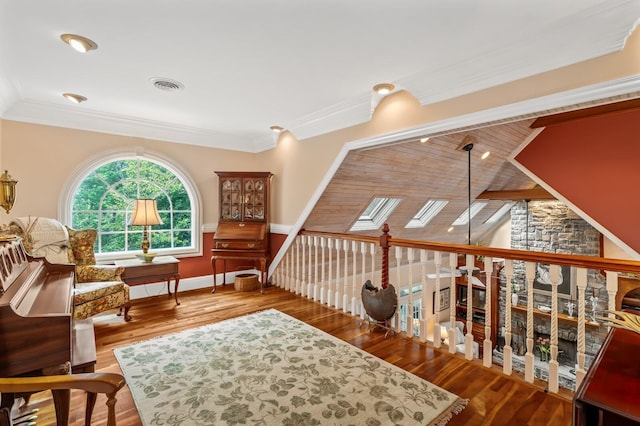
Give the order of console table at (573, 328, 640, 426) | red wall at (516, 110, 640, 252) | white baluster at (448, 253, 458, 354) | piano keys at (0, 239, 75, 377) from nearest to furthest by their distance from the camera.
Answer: console table at (573, 328, 640, 426) → piano keys at (0, 239, 75, 377) → white baluster at (448, 253, 458, 354) → red wall at (516, 110, 640, 252)

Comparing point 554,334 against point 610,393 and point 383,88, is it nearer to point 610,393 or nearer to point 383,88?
point 610,393

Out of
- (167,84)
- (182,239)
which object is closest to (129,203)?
(182,239)

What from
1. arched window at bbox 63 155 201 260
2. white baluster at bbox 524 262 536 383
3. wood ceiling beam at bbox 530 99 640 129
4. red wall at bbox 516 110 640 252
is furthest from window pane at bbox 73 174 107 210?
red wall at bbox 516 110 640 252

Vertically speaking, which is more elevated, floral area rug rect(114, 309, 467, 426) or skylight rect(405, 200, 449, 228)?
skylight rect(405, 200, 449, 228)

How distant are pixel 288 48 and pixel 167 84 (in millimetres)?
1310

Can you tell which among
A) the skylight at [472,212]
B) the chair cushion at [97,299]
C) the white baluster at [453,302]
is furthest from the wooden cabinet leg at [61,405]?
the skylight at [472,212]

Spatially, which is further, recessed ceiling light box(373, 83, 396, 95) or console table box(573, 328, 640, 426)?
recessed ceiling light box(373, 83, 396, 95)

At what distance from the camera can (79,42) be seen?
1958 millimetres

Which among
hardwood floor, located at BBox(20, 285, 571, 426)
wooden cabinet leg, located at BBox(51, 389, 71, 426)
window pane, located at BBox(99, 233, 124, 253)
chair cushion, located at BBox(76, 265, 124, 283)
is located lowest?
hardwood floor, located at BBox(20, 285, 571, 426)

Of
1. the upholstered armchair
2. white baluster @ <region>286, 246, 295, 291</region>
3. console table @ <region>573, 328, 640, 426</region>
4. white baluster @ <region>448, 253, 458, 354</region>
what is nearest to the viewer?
console table @ <region>573, 328, 640, 426</region>

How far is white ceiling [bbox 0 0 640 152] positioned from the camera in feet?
5.34

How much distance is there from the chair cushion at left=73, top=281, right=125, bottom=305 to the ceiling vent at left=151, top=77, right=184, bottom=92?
1934mm

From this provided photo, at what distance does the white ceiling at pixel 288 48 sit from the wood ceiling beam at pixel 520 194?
149 inches

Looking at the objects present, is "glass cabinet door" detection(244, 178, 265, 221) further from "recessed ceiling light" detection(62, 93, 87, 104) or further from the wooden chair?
the wooden chair
